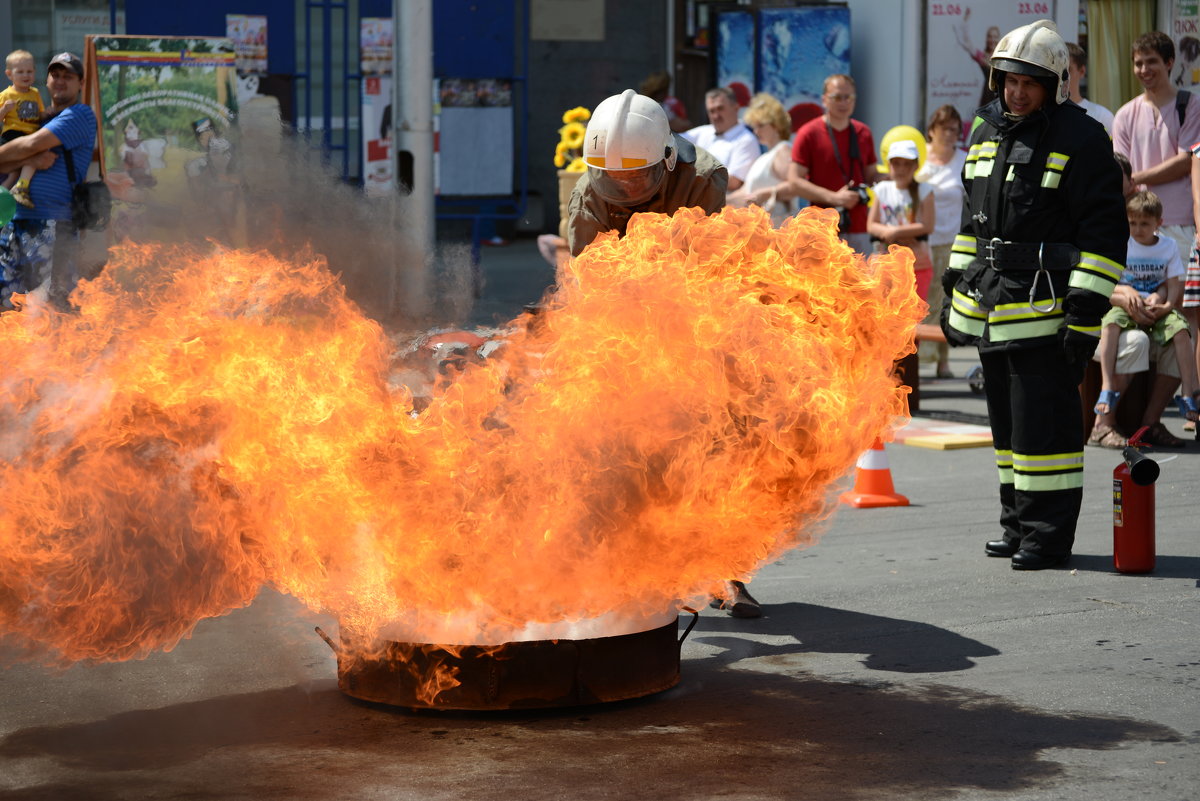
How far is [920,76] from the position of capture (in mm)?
14836

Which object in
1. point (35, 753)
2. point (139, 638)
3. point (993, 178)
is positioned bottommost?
point (35, 753)

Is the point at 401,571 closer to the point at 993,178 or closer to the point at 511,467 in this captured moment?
the point at 511,467

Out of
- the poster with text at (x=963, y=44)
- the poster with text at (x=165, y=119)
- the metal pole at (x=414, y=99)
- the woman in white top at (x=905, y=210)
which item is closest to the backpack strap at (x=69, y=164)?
the poster with text at (x=165, y=119)

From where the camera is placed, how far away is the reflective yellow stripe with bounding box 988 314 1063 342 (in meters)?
7.01

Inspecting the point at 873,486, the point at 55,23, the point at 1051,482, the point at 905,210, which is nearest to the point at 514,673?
the point at 1051,482

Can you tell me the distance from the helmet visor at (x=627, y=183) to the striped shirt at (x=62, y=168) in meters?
6.81

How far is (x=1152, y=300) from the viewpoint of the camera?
10.2 m

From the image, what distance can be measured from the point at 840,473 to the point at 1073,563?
260 cm

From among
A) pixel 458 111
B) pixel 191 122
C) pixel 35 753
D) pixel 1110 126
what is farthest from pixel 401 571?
pixel 458 111

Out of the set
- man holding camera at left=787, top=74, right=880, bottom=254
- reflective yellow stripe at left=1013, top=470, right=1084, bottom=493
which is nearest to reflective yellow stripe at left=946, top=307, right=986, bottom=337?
reflective yellow stripe at left=1013, top=470, right=1084, bottom=493

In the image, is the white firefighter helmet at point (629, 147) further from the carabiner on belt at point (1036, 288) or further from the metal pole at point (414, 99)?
the metal pole at point (414, 99)

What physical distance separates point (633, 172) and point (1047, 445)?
2.52 meters

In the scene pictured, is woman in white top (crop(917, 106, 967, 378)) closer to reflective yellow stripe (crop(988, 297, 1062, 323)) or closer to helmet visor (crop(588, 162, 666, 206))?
reflective yellow stripe (crop(988, 297, 1062, 323))

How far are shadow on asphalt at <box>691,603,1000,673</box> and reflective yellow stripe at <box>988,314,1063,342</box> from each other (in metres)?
1.57
